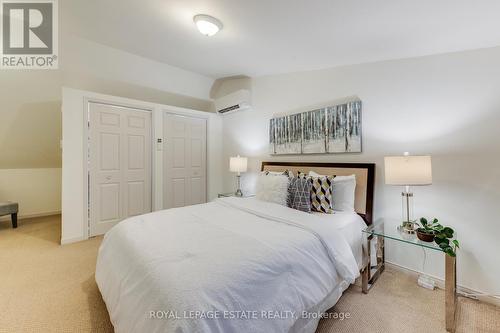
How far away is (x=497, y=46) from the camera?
168cm

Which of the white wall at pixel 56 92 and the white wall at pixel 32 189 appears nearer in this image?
the white wall at pixel 56 92

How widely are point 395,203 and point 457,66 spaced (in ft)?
4.33

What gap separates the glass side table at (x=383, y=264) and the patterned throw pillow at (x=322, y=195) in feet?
1.37

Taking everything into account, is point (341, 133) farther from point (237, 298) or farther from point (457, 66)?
point (237, 298)

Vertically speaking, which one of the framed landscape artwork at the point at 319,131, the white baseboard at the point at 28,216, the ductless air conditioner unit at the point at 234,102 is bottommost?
the white baseboard at the point at 28,216

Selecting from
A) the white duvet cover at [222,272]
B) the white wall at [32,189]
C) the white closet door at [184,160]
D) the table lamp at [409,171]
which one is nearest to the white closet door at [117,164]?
the white closet door at [184,160]

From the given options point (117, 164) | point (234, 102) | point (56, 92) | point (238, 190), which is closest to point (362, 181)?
point (238, 190)

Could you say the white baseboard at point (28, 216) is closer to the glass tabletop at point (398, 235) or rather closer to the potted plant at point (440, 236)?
the glass tabletop at point (398, 235)

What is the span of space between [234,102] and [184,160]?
1.41m

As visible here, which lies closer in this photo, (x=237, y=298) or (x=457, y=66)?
(x=237, y=298)

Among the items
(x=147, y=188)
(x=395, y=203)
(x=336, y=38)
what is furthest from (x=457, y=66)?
(x=147, y=188)

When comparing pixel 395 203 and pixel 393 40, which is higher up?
pixel 393 40

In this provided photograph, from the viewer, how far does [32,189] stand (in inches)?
163

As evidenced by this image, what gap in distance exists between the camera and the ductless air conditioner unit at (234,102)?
3.70 m
